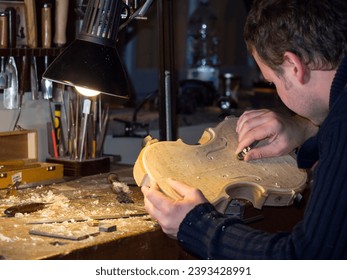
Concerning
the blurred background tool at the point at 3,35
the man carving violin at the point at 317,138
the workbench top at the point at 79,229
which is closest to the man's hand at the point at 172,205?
the man carving violin at the point at 317,138

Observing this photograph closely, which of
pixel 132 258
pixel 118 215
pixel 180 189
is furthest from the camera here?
pixel 118 215

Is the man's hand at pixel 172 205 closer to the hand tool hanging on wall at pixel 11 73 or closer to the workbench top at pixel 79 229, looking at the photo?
the workbench top at pixel 79 229

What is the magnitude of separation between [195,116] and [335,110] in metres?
2.46

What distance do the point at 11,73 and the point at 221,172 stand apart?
930mm

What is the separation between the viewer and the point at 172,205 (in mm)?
1554

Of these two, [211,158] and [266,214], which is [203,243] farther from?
[266,214]

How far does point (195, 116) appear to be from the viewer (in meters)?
3.80

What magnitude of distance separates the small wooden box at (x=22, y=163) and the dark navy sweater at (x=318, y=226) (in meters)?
0.88

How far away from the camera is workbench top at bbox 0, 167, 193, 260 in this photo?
5.24 ft

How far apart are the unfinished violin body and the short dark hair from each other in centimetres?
41

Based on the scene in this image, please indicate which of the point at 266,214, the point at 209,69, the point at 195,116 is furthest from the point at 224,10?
the point at 266,214

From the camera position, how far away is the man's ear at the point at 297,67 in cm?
145

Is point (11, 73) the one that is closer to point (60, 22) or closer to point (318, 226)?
point (60, 22)

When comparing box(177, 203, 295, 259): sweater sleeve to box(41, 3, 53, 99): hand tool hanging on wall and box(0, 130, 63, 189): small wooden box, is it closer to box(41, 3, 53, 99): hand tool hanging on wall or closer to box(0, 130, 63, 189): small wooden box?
box(0, 130, 63, 189): small wooden box
